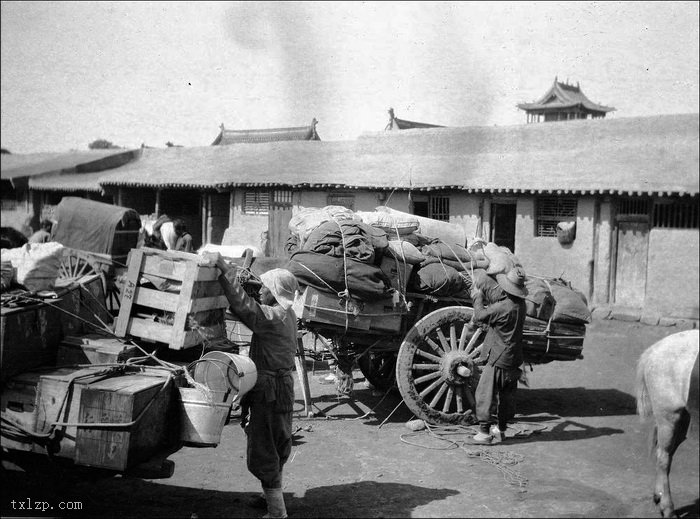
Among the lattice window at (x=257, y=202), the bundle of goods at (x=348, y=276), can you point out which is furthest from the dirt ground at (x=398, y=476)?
the lattice window at (x=257, y=202)

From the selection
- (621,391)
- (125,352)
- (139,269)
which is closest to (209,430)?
(125,352)

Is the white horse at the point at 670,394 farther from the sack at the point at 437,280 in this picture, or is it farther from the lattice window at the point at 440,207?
the lattice window at the point at 440,207

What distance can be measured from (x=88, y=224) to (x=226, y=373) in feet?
29.9

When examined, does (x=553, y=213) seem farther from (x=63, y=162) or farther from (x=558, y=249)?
(x=63, y=162)

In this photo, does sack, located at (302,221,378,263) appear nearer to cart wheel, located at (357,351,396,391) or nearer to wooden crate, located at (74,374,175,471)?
cart wheel, located at (357,351,396,391)

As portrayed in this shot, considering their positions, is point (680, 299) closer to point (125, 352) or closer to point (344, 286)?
point (344, 286)

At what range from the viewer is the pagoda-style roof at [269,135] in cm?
2273

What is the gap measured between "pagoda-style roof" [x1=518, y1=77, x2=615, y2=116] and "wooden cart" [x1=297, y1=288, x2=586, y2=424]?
2650 centimetres

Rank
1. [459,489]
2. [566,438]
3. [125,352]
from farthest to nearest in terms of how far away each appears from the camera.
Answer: [566,438] < [459,489] < [125,352]

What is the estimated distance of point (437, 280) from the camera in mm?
6680

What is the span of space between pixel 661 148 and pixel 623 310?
3540 millimetres

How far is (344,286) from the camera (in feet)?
20.3

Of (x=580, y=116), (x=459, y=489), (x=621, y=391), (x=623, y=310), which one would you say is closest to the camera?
(x=459, y=489)

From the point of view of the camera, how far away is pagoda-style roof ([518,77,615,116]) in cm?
3100
